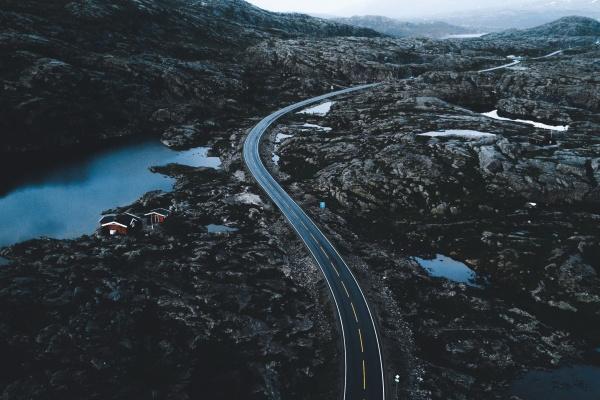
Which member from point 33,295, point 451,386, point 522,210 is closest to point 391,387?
point 451,386

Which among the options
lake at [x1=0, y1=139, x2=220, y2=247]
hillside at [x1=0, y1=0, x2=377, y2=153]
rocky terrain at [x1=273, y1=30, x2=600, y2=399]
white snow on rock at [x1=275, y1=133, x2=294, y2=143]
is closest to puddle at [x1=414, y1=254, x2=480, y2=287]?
rocky terrain at [x1=273, y1=30, x2=600, y2=399]

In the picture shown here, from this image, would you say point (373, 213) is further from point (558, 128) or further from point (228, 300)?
point (558, 128)

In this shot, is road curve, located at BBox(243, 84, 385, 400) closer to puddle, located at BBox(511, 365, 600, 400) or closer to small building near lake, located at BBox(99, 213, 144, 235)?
puddle, located at BBox(511, 365, 600, 400)

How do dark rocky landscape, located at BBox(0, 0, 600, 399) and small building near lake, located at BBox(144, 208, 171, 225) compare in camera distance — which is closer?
dark rocky landscape, located at BBox(0, 0, 600, 399)

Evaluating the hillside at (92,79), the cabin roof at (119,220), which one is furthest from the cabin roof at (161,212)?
the hillside at (92,79)

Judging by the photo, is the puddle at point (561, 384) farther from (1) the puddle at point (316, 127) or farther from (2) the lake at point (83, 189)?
(1) the puddle at point (316, 127)
